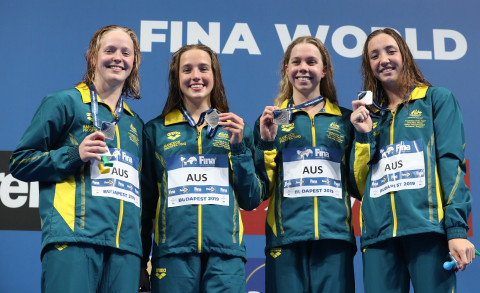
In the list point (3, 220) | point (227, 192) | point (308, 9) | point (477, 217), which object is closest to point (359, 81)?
point (308, 9)

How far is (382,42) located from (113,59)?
Answer: 1.19 meters

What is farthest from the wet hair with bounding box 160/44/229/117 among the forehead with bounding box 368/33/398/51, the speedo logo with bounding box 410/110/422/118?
the speedo logo with bounding box 410/110/422/118

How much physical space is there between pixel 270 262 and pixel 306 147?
1.72 ft

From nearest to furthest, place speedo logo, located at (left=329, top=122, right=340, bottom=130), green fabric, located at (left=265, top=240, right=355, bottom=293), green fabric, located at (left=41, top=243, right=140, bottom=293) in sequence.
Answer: green fabric, located at (left=41, top=243, right=140, bottom=293), green fabric, located at (left=265, top=240, right=355, bottom=293), speedo logo, located at (left=329, top=122, right=340, bottom=130)

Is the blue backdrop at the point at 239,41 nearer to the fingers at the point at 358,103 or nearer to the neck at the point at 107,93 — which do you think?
the neck at the point at 107,93

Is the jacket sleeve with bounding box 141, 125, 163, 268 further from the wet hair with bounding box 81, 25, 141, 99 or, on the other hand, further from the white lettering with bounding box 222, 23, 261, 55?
the white lettering with bounding box 222, 23, 261, 55

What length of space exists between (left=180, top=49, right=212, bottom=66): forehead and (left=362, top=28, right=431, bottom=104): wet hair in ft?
2.40

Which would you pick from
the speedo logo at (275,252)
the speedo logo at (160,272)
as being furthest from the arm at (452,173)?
the speedo logo at (160,272)

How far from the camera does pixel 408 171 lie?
2.48 m

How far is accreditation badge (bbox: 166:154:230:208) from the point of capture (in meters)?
2.52

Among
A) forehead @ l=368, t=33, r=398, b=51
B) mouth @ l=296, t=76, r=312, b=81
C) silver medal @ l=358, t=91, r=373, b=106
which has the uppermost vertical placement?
forehead @ l=368, t=33, r=398, b=51

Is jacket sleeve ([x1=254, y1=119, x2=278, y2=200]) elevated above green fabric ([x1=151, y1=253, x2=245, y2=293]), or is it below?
above

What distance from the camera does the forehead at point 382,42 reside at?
9.01 feet

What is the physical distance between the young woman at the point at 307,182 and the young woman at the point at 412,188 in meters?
0.11
